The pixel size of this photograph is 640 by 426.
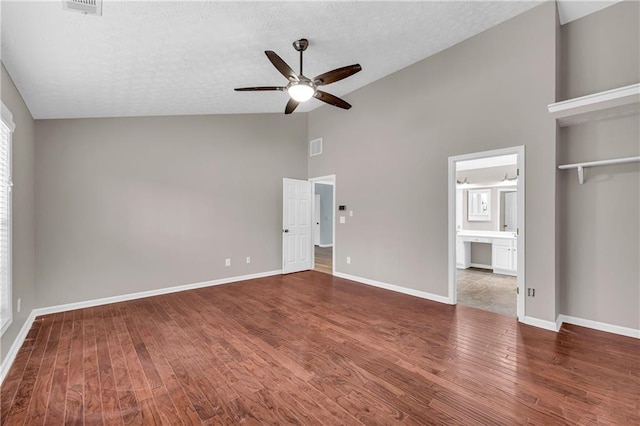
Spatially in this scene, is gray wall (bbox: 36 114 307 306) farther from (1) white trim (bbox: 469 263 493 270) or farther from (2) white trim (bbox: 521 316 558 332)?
(1) white trim (bbox: 469 263 493 270)

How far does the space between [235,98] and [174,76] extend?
1243 mm

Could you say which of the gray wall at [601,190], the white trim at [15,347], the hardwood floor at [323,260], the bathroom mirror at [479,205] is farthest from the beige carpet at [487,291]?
the white trim at [15,347]

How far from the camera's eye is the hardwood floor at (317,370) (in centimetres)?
201

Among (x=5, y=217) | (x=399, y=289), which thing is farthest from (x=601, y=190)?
(x=5, y=217)

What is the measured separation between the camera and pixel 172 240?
4992 mm

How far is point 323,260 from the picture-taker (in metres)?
8.08

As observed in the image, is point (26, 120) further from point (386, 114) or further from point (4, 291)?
point (386, 114)

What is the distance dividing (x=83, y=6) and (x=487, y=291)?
235 inches

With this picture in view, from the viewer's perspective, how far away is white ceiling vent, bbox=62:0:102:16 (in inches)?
78.3

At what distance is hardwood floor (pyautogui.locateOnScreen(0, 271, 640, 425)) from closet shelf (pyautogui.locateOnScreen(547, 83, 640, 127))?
7.75 feet

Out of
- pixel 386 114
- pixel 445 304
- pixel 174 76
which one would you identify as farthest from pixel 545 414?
pixel 174 76

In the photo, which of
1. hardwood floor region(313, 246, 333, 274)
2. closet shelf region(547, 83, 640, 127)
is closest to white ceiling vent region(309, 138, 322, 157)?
hardwood floor region(313, 246, 333, 274)

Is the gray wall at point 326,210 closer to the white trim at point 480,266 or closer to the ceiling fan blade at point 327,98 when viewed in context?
the white trim at point 480,266

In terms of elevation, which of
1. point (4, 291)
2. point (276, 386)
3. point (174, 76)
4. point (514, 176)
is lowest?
point (276, 386)
